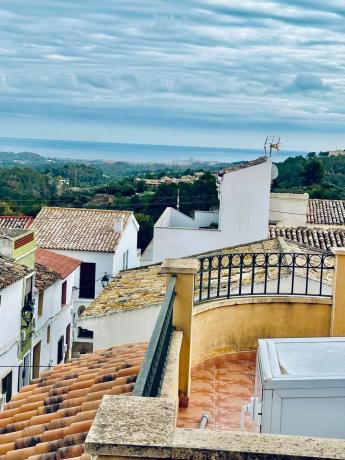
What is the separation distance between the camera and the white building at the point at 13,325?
20.1m

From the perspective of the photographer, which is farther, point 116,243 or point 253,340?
point 116,243

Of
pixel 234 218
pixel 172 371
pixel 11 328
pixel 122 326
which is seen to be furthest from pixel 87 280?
pixel 172 371

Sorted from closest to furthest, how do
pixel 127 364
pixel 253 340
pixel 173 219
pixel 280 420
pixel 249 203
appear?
pixel 280 420
pixel 127 364
pixel 253 340
pixel 249 203
pixel 173 219

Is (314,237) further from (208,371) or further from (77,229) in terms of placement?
(77,229)

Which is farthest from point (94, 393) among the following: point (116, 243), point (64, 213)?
point (64, 213)

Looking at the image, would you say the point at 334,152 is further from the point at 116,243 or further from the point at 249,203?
the point at 249,203

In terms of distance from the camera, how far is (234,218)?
2116 cm

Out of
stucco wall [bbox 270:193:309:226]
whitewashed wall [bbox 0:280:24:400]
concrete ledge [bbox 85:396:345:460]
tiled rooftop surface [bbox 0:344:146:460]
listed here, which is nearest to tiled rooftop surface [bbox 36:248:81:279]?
whitewashed wall [bbox 0:280:24:400]

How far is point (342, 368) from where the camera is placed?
494 centimetres

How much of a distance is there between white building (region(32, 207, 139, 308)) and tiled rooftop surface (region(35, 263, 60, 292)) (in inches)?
247

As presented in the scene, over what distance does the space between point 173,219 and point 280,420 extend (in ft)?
69.4

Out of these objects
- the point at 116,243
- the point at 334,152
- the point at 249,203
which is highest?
the point at 334,152

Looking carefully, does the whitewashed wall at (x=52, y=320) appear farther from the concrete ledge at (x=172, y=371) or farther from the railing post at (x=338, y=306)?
the concrete ledge at (x=172, y=371)

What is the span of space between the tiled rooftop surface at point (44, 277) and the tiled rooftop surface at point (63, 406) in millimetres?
16931
